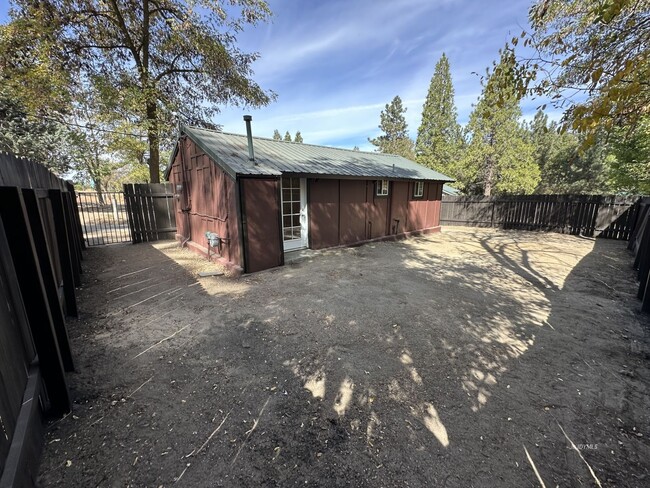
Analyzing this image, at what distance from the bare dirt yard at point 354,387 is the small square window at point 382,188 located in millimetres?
5341

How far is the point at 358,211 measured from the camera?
9430 mm

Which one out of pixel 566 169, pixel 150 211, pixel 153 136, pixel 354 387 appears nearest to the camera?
pixel 354 387

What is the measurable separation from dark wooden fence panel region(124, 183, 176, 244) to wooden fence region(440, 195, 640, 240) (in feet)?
47.7

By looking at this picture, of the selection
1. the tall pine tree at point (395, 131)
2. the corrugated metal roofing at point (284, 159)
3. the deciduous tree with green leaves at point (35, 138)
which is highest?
the tall pine tree at point (395, 131)

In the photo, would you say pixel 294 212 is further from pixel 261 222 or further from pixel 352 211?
pixel 352 211

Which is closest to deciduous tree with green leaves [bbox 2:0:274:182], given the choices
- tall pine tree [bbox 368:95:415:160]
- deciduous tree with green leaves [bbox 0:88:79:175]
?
deciduous tree with green leaves [bbox 0:88:79:175]

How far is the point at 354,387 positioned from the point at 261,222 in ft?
14.1

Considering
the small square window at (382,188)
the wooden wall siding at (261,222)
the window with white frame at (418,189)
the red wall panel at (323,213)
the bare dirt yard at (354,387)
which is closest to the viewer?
the bare dirt yard at (354,387)

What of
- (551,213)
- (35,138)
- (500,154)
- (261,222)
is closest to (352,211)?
(261,222)

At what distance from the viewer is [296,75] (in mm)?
13094

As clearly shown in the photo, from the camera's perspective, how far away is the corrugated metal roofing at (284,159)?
6.16 m

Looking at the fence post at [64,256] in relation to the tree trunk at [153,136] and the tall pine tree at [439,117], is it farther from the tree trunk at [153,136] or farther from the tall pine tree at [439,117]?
the tall pine tree at [439,117]

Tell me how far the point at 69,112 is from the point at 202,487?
16.6 meters

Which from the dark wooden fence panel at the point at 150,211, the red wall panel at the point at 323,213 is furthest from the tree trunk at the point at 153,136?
the red wall panel at the point at 323,213
